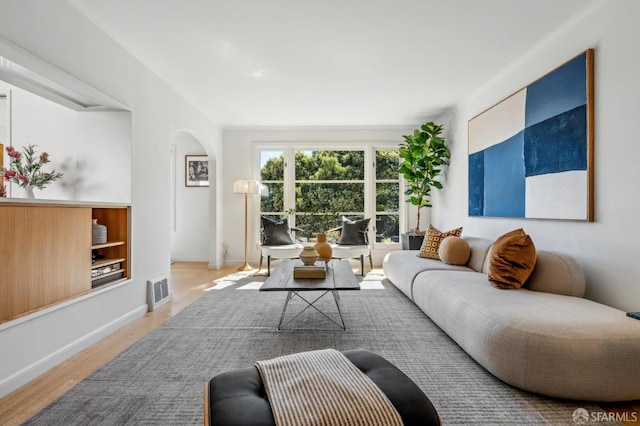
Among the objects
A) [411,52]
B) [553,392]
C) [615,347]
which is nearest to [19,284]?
[553,392]

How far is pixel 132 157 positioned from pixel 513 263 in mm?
3421

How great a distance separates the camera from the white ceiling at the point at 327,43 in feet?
8.46

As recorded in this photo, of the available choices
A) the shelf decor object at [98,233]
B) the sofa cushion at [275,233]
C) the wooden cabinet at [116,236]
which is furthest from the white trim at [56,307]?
the sofa cushion at [275,233]

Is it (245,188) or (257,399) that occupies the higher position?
(245,188)

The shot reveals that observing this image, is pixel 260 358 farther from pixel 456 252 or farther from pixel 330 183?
pixel 330 183

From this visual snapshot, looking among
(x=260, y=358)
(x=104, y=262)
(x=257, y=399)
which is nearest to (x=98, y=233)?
(x=104, y=262)

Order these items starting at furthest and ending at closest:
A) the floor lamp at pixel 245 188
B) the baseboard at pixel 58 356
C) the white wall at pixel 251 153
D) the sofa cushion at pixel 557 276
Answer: the white wall at pixel 251 153 < the floor lamp at pixel 245 188 < the sofa cushion at pixel 557 276 < the baseboard at pixel 58 356

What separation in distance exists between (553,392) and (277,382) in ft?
5.00

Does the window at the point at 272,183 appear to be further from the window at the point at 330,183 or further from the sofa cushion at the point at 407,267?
the sofa cushion at the point at 407,267

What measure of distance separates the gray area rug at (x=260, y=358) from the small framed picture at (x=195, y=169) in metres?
3.62

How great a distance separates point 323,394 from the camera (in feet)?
3.88

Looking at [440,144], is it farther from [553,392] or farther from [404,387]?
[404,387]

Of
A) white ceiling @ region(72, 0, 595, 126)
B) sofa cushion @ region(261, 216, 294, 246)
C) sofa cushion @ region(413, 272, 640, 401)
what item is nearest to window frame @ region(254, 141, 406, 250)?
sofa cushion @ region(261, 216, 294, 246)

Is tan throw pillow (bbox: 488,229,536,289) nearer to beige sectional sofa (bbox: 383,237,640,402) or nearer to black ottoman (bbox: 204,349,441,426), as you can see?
beige sectional sofa (bbox: 383,237,640,402)
